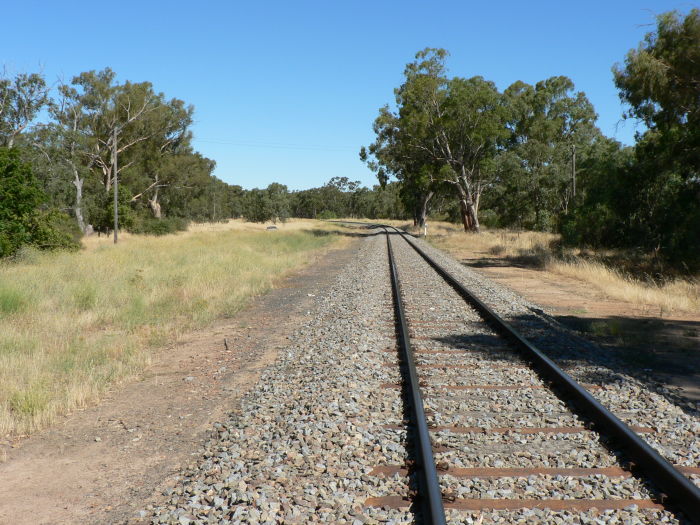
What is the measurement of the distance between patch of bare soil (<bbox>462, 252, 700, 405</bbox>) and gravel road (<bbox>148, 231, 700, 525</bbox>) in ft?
2.35

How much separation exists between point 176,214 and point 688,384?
66.7 m

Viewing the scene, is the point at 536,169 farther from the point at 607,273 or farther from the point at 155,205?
the point at 155,205

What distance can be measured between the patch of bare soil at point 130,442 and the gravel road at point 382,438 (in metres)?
0.30

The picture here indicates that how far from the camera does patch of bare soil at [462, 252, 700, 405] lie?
7.61m

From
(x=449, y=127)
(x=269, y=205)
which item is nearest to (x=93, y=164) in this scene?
(x=449, y=127)

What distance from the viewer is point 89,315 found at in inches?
465

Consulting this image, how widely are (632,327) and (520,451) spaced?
6.91 meters

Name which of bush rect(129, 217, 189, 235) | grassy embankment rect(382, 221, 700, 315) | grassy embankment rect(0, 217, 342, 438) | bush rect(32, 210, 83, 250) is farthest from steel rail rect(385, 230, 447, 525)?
bush rect(129, 217, 189, 235)

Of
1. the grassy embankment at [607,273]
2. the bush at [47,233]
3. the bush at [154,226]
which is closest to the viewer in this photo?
the grassy embankment at [607,273]

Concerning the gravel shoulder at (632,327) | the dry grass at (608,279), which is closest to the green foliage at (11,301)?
the gravel shoulder at (632,327)

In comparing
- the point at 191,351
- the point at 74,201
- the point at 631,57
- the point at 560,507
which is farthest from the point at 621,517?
the point at 74,201

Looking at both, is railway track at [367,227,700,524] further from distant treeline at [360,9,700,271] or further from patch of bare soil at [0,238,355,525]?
distant treeline at [360,9,700,271]

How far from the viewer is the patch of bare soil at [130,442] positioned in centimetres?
432

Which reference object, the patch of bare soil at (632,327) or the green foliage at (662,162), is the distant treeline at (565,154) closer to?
the green foliage at (662,162)
